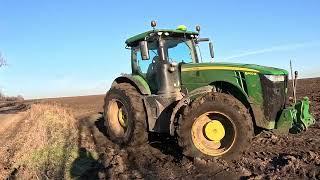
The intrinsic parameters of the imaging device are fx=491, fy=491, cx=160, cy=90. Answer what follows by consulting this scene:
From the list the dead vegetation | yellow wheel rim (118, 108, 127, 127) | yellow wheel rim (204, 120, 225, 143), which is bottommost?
the dead vegetation

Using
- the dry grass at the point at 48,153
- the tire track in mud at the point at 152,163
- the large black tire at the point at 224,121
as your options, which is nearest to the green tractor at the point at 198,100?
the large black tire at the point at 224,121

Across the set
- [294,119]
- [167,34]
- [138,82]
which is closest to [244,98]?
[294,119]

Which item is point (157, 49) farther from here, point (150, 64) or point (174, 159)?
point (174, 159)

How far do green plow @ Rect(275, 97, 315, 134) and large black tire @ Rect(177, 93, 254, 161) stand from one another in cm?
57

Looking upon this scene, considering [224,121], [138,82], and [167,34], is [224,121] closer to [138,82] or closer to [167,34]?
[167,34]

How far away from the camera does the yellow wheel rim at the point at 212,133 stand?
8.65 meters

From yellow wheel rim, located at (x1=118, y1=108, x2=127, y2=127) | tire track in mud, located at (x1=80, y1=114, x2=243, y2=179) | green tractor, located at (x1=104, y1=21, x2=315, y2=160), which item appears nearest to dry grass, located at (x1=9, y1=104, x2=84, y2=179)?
tire track in mud, located at (x1=80, y1=114, x2=243, y2=179)

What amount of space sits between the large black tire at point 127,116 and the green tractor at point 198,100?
0.02m

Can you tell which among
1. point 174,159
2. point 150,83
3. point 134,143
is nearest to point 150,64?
point 150,83

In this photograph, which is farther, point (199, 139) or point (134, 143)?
point (134, 143)

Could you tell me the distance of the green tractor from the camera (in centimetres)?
852

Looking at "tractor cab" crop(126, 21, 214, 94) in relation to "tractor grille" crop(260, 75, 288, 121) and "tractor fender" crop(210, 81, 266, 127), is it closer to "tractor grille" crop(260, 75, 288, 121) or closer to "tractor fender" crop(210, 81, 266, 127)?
"tractor fender" crop(210, 81, 266, 127)

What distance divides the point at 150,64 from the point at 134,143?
1.72m

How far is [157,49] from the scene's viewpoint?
10.2 m
